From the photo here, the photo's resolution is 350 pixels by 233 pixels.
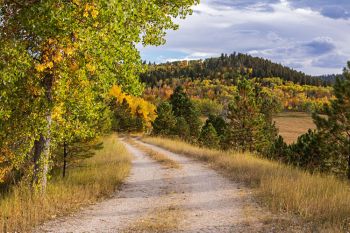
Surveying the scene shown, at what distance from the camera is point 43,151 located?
37.1ft

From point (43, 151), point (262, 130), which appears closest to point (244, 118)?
point (262, 130)

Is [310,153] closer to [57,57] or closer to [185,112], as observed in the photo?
[57,57]

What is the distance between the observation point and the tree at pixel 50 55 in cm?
912

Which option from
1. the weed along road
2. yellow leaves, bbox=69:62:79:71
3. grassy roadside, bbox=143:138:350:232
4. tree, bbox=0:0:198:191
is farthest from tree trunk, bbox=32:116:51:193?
grassy roadside, bbox=143:138:350:232

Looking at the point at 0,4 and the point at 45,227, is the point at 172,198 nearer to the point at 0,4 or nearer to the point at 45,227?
the point at 45,227

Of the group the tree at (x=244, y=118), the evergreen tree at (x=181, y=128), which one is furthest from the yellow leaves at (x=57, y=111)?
the evergreen tree at (x=181, y=128)

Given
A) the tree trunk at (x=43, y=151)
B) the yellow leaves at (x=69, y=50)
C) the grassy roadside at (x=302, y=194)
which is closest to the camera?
the grassy roadside at (x=302, y=194)

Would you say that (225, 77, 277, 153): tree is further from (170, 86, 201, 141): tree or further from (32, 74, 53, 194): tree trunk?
(170, 86, 201, 141): tree

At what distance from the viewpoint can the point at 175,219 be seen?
31.1 ft

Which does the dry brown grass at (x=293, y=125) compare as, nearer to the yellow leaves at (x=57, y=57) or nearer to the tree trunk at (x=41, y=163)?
the tree trunk at (x=41, y=163)

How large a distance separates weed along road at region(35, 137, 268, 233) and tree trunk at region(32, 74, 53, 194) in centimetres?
161

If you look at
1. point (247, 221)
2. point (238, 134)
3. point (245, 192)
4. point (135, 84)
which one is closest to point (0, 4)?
point (135, 84)

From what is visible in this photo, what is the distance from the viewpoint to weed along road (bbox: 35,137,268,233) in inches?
348

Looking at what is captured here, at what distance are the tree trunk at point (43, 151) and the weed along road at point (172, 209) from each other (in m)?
1.61
